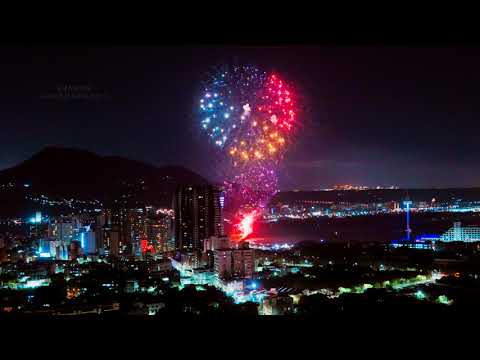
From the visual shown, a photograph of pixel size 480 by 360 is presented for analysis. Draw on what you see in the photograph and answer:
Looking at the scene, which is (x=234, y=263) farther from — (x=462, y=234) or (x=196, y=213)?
(x=462, y=234)

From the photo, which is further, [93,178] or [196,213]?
[196,213]

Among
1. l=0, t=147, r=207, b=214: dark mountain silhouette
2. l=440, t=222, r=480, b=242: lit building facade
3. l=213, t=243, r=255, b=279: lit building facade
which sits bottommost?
l=440, t=222, r=480, b=242: lit building facade

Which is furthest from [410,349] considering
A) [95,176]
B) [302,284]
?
[95,176]

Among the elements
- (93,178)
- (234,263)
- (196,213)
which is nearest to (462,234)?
(196,213)

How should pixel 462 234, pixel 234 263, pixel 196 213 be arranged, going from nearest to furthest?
pixel 234 263 → pixel 196 213 → pixel 462 234

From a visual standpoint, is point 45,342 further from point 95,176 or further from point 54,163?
point 95,176

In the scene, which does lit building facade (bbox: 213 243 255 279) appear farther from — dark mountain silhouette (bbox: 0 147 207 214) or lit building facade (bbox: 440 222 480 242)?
lit building facade (bbox: 440 222 480 242)

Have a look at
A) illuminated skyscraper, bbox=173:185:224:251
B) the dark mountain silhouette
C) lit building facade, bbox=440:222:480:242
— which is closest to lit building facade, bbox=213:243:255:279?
the dark mountain silhouette
